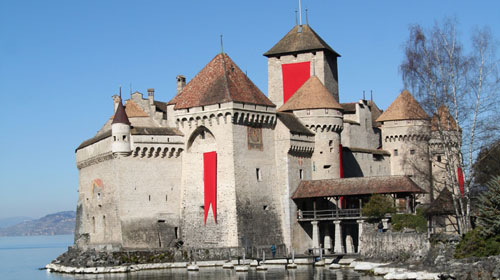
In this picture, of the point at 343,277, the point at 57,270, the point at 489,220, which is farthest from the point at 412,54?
the point at 57,270

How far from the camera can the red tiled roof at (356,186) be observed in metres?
47.5

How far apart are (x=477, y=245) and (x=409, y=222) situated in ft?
31.4

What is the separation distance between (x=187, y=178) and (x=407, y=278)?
18.8 metres

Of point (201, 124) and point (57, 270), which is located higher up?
point (201, 124)

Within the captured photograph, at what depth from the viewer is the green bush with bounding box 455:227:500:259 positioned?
3350 cm

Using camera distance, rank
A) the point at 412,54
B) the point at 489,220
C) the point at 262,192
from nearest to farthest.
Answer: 1. the point at 489,220
2. the point at 412,54
3. the point at 262,192

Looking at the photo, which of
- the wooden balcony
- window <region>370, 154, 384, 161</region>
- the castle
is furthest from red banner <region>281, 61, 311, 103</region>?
the wooden balcony

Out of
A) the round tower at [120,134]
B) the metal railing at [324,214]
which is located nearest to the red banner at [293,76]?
the metal railing at [324,214]

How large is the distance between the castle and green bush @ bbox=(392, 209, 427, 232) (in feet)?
8.24

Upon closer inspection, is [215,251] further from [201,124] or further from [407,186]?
[407,186]

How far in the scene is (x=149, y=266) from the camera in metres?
47.4

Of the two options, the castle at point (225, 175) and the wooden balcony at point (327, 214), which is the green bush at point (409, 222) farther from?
the wooden balcony at point (327, 214)

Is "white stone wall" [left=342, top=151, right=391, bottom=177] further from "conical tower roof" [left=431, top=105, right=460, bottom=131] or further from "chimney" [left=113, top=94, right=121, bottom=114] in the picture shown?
"conical tower roof" [left=431, top=105, right=460, bottom=131]

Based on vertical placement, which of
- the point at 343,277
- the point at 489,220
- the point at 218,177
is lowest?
the point at 343,277
